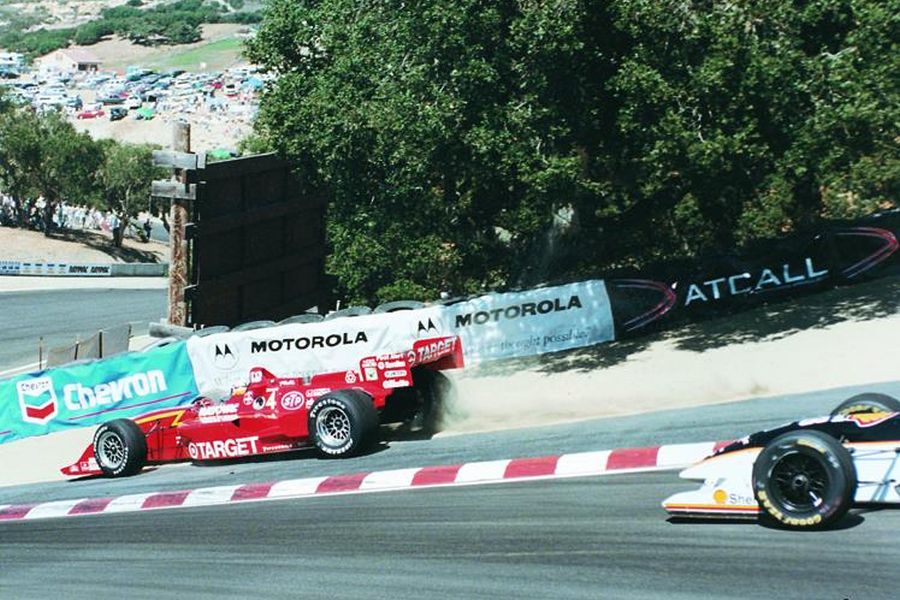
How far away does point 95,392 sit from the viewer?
21.2 metres

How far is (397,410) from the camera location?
16.8 metres

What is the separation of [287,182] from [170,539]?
40.8 feet

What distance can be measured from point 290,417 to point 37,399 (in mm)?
7347

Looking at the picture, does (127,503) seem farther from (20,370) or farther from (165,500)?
(20,370)

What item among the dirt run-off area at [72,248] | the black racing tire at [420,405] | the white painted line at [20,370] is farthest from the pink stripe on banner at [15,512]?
the dirt run-off area at [72,248]

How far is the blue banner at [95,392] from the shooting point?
2084cm

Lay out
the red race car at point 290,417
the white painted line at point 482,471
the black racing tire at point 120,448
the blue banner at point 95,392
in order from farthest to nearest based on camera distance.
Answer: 1. the blue banner at point 95,392
2. the black racing tire at point 120,448
3. the red race car at point 290,417
4. the white painted line at point 482,471

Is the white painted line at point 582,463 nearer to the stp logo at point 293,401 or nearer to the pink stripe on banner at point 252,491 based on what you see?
the pink stripe on banner at point 252,491

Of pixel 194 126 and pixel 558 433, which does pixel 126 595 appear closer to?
pixel 558 433

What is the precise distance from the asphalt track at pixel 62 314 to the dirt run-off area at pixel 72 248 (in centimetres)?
1500

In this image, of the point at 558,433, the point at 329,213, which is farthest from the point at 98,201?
the point at 558,433

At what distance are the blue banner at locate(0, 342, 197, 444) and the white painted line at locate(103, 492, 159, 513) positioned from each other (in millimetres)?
5260

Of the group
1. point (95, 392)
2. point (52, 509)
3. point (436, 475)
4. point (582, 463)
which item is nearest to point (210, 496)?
point (52, 509)

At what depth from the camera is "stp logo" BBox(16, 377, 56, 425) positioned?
70.6 ft
